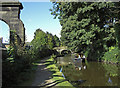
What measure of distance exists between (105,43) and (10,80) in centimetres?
1626

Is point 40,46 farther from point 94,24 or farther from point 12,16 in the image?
point 12,16

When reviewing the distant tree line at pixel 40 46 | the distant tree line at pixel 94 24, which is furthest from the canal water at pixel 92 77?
the distant tree line at pixel 40 46

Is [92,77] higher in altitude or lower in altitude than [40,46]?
lower

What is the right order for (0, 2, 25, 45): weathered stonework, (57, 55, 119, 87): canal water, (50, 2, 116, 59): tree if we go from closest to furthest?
(57, 55, 119, 87): canal water
(0, 2, 25, 45): weathered stonework
(50, 2, 116, 59): tree

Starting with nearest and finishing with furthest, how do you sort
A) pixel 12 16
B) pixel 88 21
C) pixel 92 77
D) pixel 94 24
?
1. pixel 12 16
2. pixel 92 77
3. pixel 88 21
4. pixel 94 24

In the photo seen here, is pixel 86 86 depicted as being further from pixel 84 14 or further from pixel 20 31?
pixel 84 14

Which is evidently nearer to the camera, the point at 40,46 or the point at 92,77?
Result: the point at 92,77

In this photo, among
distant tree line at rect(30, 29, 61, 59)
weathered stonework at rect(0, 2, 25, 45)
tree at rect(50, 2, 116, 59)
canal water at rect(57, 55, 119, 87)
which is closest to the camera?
canal water at rect(57, 55, 119, 87)

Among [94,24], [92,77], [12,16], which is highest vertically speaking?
[94,24]

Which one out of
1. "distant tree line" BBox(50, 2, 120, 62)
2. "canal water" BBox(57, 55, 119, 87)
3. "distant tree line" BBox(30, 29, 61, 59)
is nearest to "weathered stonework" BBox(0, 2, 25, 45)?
"distant tree line" BBox(30, 29, 61, 59)

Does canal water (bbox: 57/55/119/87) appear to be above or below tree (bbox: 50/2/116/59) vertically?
below

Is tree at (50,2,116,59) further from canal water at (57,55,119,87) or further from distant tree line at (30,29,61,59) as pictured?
distant tree line at (30,29,61,59)

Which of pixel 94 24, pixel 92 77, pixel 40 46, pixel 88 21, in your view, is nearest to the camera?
pixel 92 77

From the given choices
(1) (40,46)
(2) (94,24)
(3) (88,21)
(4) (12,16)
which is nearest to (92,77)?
(4) (12,16)
